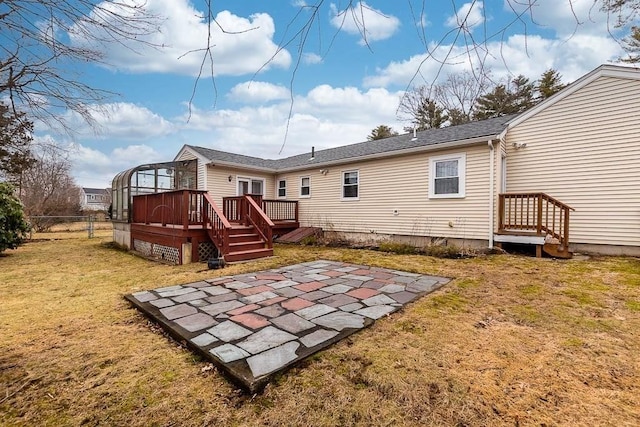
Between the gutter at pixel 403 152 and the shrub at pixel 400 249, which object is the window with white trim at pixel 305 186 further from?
the shrub at pixel 400 249

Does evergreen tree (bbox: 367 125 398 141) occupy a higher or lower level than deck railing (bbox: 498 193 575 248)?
higher

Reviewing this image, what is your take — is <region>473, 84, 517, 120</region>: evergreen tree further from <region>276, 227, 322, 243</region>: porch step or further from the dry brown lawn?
the dry brown lawn

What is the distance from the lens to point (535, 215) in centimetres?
766

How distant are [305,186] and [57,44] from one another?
1040 centimetres

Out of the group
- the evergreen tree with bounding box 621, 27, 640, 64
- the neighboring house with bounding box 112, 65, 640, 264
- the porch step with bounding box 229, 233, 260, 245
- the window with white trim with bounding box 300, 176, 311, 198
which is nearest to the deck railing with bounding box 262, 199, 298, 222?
the window with white trim with bounding box 300, 176, 311, 198

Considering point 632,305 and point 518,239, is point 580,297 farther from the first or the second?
point 518,239

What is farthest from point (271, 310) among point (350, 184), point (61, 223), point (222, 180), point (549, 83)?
point (549, 83)

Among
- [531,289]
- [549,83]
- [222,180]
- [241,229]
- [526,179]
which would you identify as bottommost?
[531,289]

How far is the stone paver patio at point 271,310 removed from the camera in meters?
2.39

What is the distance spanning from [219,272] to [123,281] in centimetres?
163

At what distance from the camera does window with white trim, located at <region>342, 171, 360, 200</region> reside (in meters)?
10.7

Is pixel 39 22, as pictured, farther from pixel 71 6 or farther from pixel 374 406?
pixel 374 406

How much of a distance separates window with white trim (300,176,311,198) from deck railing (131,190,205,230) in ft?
16.9

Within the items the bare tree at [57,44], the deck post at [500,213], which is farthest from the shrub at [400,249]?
the bare tree at [57,44]
